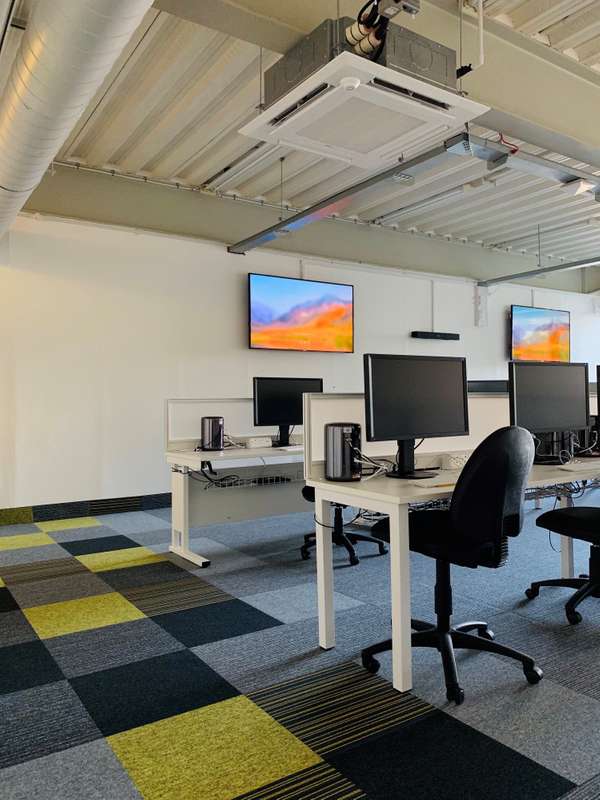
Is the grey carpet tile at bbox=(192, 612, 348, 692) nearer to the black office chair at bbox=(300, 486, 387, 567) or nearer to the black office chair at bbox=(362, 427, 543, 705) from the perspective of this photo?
the black office chair at bbox=(362, 427, 543, 705)

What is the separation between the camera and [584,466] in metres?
3.16

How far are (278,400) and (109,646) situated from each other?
95.5 inches

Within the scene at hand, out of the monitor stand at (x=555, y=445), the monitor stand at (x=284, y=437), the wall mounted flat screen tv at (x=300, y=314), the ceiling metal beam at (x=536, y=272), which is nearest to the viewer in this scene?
the monitor stand at (x=555, y=445)

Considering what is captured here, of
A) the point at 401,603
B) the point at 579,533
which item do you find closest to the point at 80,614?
the point at 401,603

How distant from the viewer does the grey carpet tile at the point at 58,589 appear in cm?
344

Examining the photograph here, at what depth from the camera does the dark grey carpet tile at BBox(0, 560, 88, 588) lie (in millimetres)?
3848

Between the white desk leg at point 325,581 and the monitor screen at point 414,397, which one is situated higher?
the monitor screen at point 414,397

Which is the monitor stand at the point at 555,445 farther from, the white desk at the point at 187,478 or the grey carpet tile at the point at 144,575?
the grey carpet tile at the point at 144,575

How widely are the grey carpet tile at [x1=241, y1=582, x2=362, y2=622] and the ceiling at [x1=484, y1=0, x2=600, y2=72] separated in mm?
3455

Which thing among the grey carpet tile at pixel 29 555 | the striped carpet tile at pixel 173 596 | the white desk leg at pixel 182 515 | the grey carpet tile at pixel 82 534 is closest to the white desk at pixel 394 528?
the striped carpet tile at pixel 173 596

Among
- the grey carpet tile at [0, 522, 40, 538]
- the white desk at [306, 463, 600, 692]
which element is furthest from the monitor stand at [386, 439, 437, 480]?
the grey carpet tile at [0, 522, 40, 538]

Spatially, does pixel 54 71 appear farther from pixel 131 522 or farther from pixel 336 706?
pixel 131 522

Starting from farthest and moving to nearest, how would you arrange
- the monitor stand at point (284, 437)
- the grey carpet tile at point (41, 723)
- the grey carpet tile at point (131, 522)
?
the grey carpet tile at point (131, 522) < the monitor stand at point (284, 437) < the grey carpet tile at point (41, 723)

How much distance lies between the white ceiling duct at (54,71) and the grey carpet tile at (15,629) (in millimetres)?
2528
